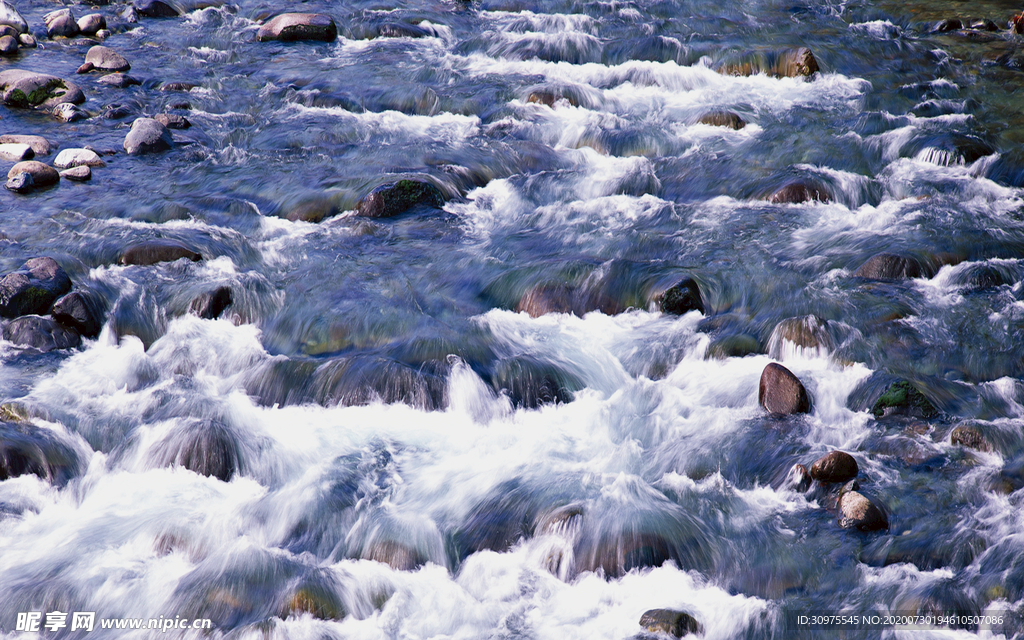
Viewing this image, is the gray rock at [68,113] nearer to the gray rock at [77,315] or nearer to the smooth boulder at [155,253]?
the smooth boulder at [155,253]

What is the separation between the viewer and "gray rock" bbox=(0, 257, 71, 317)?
20.2ft

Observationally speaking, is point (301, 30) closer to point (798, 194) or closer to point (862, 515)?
point (798, 194)

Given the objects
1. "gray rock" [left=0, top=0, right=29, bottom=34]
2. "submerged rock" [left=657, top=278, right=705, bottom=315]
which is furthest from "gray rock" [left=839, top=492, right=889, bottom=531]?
"gray rock" [left=0, top=0, right=29, bottom=34]

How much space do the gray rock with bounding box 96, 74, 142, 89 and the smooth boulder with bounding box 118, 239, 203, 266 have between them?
168 inches

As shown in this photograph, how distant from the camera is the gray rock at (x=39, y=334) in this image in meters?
6.06

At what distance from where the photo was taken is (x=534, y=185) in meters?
8.49

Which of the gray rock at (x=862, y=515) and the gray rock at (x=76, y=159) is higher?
the gray rock at (x=76, y=159)

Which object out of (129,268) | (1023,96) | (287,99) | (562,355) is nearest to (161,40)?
(287,99)

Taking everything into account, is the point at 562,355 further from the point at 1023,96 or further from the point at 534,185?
the point at 1023,96

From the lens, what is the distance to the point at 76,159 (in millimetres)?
8445

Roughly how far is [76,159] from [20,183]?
0.71 metres

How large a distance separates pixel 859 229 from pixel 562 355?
3.31 meters

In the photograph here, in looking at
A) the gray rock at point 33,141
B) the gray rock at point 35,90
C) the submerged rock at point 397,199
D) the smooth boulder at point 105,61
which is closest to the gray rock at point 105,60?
the smooth boulder at point 105,61

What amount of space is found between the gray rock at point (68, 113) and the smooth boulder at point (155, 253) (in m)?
3.29
